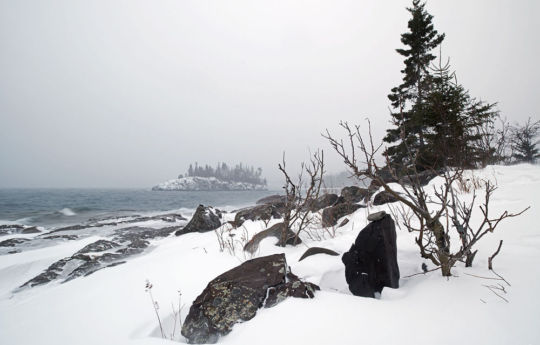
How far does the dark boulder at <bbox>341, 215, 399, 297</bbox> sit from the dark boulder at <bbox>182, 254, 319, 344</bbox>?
480 millimetres

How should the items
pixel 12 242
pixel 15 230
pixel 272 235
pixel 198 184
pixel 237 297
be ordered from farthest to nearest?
pixel 198 184, pixel 15 230, pixel 12 242, pixel 272 235, pixel 237 297

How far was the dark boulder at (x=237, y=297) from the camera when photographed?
1.77 m

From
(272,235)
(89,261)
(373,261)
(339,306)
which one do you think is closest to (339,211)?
(272,235)

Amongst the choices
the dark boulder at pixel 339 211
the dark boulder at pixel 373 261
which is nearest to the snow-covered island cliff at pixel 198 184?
the dark boulder at pixel 339 211

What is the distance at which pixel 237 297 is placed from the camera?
1.91 m

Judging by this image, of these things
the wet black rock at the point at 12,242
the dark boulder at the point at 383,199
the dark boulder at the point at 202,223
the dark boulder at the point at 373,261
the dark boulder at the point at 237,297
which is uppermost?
the dark boulder at the point at 383,199

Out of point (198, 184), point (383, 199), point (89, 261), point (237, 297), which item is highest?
point (198, 184)

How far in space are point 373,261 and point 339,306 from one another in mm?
659

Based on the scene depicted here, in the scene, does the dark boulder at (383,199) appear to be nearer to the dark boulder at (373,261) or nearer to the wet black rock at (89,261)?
the dark boulder at (373,261)

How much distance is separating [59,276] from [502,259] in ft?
26.1

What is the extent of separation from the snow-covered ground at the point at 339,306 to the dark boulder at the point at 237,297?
0.10 metres

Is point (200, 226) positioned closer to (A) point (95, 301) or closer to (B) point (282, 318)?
(A) point (95, 301)

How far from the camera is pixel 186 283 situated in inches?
112

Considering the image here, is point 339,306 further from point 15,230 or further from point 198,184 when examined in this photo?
point 198,184
